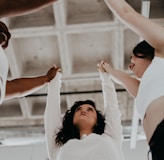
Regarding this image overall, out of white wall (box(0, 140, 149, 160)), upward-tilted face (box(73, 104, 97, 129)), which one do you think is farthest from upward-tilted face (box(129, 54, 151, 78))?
white wall (box(0, 140, 149, 160))

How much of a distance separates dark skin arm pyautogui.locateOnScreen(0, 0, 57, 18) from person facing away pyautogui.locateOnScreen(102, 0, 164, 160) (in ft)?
1.20

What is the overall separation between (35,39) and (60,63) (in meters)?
0.32

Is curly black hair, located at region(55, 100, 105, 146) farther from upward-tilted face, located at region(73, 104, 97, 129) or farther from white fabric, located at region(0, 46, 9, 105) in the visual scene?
white fabric, located at region(0, 46, 9, 105)

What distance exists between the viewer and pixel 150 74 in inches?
58.0

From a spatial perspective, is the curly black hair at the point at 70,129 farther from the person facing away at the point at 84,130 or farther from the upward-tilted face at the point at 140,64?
the upward-tilted face at the point at 140,64

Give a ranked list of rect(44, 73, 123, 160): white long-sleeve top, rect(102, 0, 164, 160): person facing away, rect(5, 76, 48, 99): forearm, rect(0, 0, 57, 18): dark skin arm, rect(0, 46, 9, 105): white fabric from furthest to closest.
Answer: rect(5, 76, 48, 99): forearm, rect(44, 73, 123, 160): white long-sleeve top, rect(0, 46, 9, 105): white fabric, rect(0, 0, 57, 18): dark skin arm, rect(102, 0, 164, 160): person facing away

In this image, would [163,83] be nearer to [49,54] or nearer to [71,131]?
[71,131]

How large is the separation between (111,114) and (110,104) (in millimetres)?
63

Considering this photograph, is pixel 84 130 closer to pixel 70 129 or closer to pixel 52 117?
pixel 70 129

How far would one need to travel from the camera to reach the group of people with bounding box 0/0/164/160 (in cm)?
141

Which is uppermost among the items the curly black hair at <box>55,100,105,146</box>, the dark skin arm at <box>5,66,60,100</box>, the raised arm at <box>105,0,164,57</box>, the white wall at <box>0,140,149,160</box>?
the raised arm at <box>105,0,164,57</box>

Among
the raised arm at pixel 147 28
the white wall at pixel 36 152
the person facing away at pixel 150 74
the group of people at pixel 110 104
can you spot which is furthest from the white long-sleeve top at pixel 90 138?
the white wall at pixel 36 152

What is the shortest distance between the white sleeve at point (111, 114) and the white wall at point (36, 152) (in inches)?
70.3

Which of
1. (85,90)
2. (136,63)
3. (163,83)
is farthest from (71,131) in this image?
(85,90)
